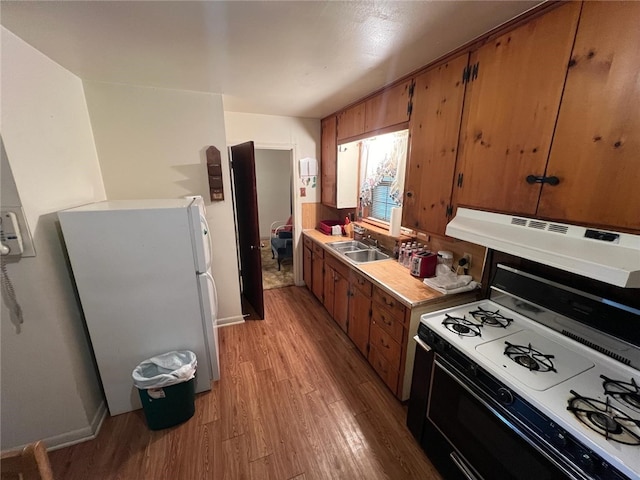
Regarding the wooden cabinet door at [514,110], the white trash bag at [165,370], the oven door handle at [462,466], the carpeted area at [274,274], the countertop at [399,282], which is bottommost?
the carpeted area at [274,274]

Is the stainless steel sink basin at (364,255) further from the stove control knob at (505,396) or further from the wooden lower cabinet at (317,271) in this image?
the stove control knob at (505,396)

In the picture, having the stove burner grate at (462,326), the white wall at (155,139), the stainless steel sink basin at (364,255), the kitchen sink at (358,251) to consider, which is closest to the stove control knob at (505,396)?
the stove burner grate at (462,326)

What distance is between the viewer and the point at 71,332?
160 centimetres

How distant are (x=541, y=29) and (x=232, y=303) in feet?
10.4

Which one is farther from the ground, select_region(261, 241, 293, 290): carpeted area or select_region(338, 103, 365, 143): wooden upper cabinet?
select_region(338, 103, 365, 143): wooden upper cabinet

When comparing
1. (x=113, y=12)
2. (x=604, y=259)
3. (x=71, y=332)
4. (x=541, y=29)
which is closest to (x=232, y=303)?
(x=71, y=332)

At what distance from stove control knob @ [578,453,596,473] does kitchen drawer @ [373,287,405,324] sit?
990 millimetres

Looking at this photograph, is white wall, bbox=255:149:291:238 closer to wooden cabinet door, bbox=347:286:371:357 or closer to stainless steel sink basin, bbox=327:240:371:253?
stainless steel sink basin, bbox=327:240:371:253

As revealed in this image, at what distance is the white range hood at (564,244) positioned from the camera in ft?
2.93

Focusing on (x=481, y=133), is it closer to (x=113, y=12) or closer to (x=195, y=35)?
(x=195, y=35)

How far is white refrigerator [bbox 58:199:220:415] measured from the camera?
1591mm

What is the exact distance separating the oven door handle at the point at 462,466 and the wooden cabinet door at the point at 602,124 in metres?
1.26

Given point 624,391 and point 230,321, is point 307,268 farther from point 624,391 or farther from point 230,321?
point 624,391

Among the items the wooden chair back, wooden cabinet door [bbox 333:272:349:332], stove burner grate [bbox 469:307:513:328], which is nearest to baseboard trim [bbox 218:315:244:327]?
wooden cabinet door [bbox 333:272:349:332]
